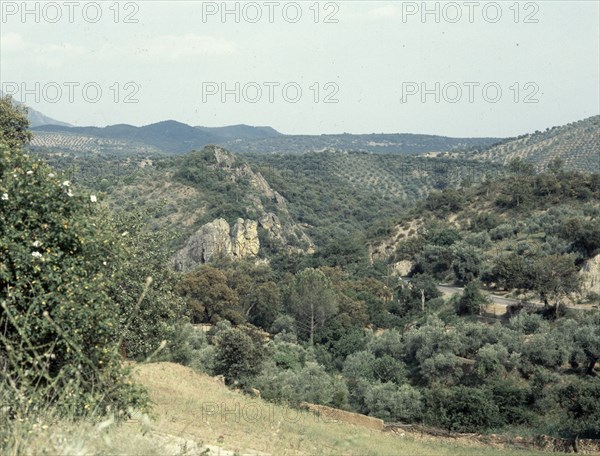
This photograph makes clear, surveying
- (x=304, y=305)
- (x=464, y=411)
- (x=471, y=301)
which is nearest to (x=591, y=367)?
(x=464, y=411)

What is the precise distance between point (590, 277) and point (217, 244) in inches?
1483

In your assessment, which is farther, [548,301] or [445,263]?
[445,263]

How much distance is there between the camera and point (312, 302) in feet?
136

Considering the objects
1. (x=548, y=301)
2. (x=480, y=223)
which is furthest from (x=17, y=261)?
(x=480, y=223)

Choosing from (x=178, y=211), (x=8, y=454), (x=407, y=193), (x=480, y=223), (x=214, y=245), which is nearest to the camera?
(x=8, y=454)

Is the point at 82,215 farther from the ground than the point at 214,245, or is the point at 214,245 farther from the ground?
the point at 82,215

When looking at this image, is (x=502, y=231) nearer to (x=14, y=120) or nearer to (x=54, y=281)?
(x=14, y=120)

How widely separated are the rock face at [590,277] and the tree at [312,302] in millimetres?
14602

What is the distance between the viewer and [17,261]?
780 centimetres

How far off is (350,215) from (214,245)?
42.5m

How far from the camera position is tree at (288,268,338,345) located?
41.1 m

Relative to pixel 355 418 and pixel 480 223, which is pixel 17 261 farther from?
pixel 480 223

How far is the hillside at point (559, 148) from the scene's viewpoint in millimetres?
108688

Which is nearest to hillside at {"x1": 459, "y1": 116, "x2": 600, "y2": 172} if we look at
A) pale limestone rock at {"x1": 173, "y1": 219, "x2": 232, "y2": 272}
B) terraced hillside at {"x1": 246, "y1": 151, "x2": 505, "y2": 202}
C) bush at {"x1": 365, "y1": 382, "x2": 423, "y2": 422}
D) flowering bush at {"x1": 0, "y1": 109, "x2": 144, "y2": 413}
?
terraced hillside at {"x1": 246, "y1": 151, "x2": 505, "y2": 202}
